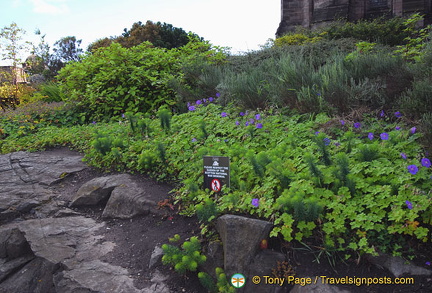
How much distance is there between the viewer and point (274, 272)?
2.51m

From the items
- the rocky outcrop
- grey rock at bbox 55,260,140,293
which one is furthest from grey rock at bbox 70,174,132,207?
grey rock at bbox 55,260,140,293

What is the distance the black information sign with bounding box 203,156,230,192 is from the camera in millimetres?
3245

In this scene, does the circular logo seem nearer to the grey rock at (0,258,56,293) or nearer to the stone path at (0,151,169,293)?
the stone path at (0,151,169,293)

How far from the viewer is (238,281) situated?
8.54ft

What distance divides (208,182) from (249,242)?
0.91 meters

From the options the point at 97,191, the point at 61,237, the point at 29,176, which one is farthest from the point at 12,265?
the point at 29,176

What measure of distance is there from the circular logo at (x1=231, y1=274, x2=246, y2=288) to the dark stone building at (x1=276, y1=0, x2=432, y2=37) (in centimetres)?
1620

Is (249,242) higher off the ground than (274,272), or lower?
higher

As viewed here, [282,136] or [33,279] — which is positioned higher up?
[282,136]

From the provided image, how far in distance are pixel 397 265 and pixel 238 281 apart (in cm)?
114

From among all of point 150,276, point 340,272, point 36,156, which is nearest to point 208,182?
point 150,276

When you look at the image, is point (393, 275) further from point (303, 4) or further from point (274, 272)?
point (303, 4)

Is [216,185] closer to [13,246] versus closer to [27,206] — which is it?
[13,246]

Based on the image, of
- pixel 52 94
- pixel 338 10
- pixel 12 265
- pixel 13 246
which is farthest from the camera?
pixel 338 10
